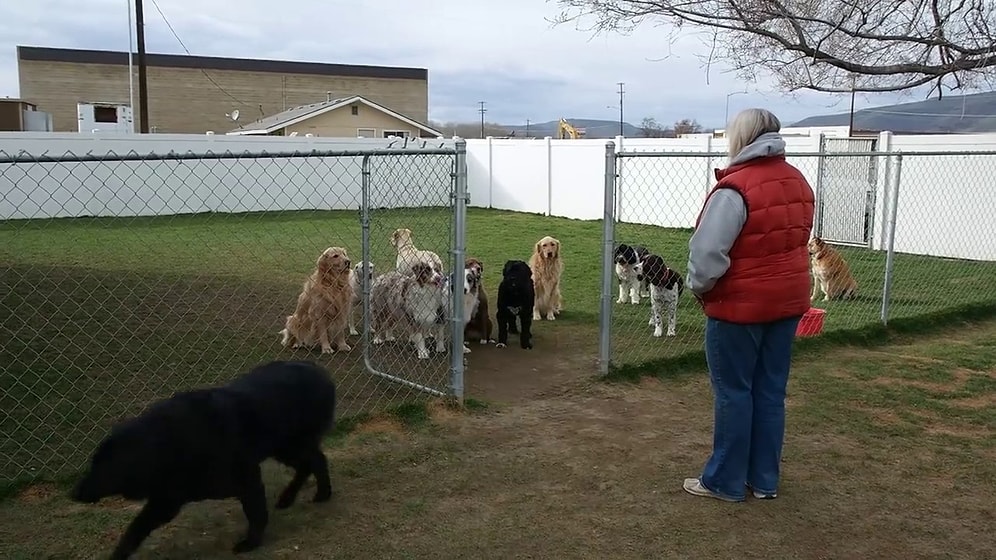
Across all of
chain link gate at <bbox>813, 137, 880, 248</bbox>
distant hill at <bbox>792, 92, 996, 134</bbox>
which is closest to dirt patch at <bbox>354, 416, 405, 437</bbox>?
distant hill at <bbox>792, 92, 996, 134</bbox>

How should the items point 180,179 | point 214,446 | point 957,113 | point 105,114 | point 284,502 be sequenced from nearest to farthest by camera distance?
1. point 214,446
2. point 284,502
3. point 957,113
4. point 180,179
5. point 105,114

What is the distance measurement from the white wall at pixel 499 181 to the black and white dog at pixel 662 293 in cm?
461

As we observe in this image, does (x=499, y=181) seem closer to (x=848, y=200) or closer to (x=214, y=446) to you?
(x=848, y=200)

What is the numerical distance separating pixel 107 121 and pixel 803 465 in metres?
37.1

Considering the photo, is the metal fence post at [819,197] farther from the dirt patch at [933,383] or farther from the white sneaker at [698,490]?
the white sneaker at [698,490]

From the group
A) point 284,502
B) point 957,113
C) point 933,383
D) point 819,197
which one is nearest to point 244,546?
point 284,502

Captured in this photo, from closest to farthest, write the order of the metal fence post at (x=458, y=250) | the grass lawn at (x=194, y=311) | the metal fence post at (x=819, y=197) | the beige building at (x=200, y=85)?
1. the metal fence post at (x=458, y=250)
2. the grass lawn at (x=194, y=311)
3. the metal fence post at (x=819, y=197)
4. the beige building at (x=200, y=85)

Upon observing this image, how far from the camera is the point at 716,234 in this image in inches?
131

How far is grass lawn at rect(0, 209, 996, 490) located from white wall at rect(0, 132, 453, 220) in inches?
47.1

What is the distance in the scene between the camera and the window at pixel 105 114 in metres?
34.9

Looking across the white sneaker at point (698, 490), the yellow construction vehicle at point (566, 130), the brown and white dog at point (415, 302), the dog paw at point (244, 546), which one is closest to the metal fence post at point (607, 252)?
the brown and white dog at point (415, 302)

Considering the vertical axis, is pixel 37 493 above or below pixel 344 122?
below

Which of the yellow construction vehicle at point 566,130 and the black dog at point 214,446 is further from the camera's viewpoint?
the yellow construction vehicle at point 566,130

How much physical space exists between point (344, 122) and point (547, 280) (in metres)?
24.7
